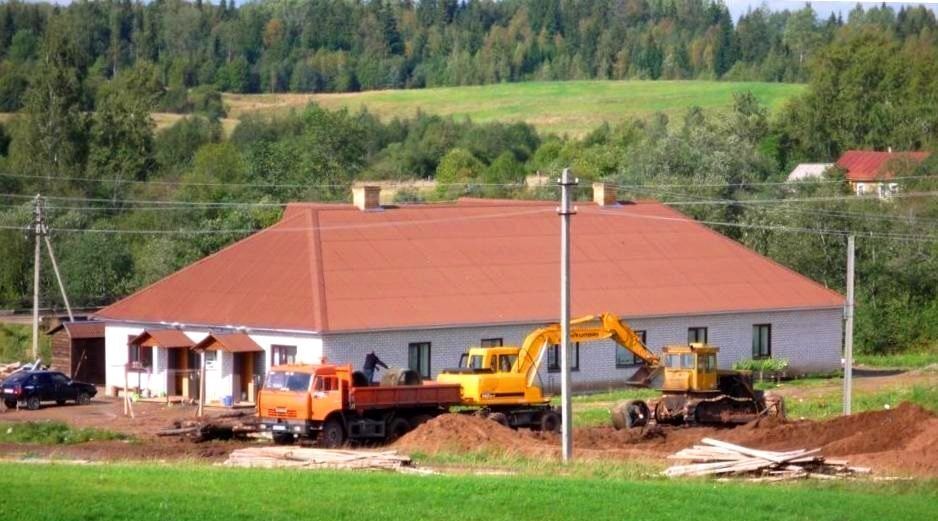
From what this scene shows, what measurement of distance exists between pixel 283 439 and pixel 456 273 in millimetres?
14385

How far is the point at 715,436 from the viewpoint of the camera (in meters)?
37.0

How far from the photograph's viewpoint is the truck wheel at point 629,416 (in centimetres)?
3897

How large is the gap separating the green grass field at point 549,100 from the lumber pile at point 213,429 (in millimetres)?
107058

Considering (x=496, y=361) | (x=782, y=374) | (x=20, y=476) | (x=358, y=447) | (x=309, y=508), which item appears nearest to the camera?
(x=309, y=508)

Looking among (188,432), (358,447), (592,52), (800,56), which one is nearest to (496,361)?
(358,447)

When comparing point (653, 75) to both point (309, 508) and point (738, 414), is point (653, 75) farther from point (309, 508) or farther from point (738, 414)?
point (309, 508)

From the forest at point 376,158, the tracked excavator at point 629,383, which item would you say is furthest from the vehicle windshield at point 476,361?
the forest at point 376,158

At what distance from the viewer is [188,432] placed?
3659cm

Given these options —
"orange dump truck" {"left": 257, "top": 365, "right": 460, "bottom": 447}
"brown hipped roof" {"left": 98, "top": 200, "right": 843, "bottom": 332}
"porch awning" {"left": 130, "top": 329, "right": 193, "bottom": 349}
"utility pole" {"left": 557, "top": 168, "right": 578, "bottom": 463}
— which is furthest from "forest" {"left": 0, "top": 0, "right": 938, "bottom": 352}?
"porch awning" {"left": 130, "top": 329, "right": 193, "bottom": 349}

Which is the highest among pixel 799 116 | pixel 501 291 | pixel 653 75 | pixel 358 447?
pixel 653 75

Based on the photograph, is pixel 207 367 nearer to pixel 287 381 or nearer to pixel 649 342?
Result: pixel 287 381

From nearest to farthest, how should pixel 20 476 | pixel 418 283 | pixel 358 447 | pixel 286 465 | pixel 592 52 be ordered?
pixel 20 476
pixel 286 465
pixel 358 447
pixel 418 283
pixel 592 52

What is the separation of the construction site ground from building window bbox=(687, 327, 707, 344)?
449 inches

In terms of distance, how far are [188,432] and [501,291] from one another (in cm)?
1516
